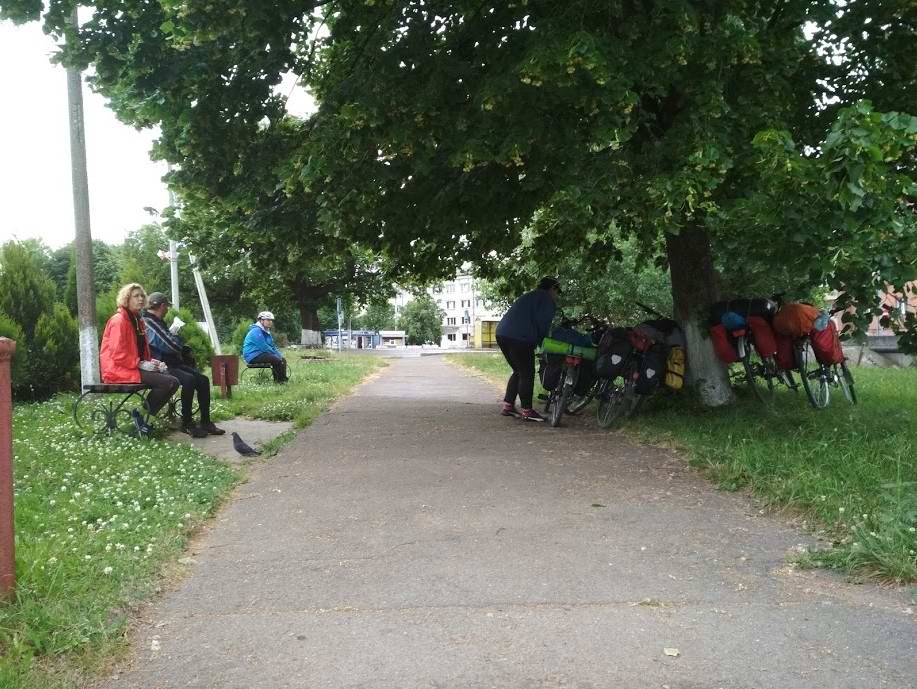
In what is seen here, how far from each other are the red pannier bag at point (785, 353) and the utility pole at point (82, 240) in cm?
902

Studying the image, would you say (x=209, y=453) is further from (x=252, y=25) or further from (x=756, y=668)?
(x=756, y=668)

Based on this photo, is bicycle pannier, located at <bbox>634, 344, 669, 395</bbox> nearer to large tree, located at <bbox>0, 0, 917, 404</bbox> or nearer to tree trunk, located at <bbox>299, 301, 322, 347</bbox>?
large tree, located at <bbox>0, 0, 917, 404</bbox>

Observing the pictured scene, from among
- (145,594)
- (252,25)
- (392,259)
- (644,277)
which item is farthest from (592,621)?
(644,277)

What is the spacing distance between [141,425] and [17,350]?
191 inches

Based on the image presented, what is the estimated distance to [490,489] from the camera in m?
5.58

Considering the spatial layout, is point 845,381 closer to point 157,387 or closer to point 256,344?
point 157,387

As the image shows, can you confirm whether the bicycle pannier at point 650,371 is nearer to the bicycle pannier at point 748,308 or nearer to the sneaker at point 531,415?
the bicycle pannier at point 748,308

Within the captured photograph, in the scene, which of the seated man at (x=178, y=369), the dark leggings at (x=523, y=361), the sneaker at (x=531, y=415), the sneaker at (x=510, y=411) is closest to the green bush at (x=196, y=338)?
the seated man at (x=178, y=369)

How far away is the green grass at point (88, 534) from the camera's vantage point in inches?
116

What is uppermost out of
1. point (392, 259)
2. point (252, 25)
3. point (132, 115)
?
point (252, 25)

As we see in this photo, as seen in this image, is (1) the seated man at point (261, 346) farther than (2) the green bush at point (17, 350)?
Yes

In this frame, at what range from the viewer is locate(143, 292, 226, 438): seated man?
8008 mm

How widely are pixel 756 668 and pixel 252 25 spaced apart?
6.67 metres

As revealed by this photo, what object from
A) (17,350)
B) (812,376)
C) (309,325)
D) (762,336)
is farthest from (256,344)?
(309,325)
